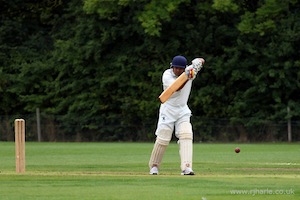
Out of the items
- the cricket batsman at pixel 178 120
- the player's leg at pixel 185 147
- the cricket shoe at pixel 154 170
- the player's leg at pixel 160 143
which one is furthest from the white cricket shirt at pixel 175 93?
the cricket shoe at pixel 154 170

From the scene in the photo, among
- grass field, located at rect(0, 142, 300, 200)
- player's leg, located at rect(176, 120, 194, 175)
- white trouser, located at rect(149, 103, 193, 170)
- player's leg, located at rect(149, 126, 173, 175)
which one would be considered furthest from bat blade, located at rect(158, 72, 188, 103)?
grass field, located at rect(0, 142, 300, 200)

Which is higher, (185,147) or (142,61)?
(142,61)

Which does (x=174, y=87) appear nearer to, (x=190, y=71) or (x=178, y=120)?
(x=190, y=71)

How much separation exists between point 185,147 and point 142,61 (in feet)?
86.8

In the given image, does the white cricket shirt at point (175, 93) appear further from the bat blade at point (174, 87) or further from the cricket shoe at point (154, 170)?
the cricket shoe at point (154, 170)

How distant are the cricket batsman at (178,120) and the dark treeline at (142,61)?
73.4 ft

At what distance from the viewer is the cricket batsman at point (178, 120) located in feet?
53.1

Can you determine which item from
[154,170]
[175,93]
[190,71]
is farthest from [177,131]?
[190,71]

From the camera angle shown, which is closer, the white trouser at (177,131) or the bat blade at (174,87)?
the bat blade at (174,87)

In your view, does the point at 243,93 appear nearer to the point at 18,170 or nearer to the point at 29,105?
the point at 29,105

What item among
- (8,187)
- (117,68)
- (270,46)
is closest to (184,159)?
(8,187)

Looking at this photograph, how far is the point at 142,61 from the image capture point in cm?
4259

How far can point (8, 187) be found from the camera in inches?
538

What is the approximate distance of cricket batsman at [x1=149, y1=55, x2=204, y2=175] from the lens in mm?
16172
